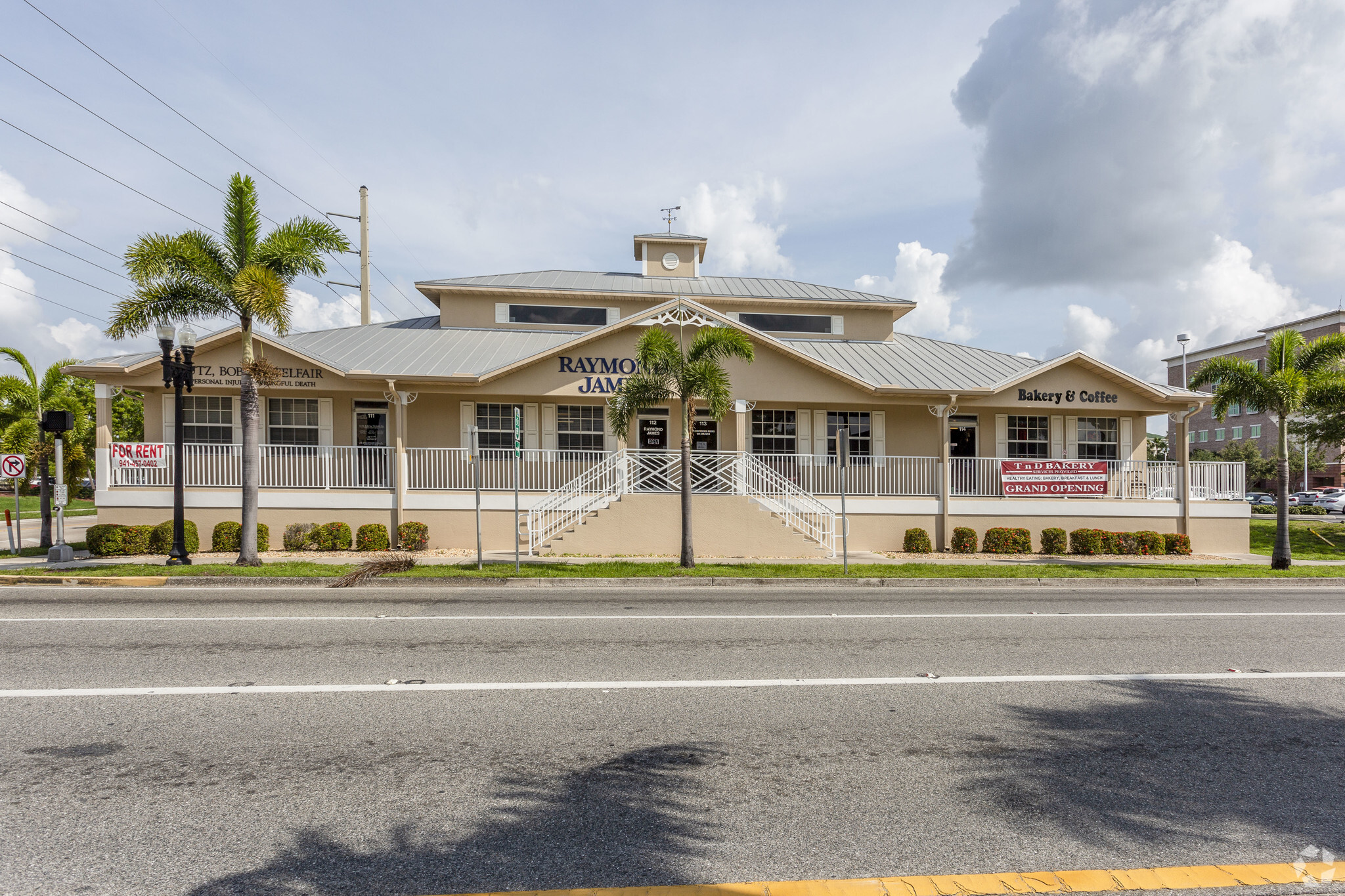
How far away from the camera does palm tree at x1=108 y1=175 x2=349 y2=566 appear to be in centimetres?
1419

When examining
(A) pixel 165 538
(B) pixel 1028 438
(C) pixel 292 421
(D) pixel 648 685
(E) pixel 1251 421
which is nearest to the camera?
(D) pixel 648 685

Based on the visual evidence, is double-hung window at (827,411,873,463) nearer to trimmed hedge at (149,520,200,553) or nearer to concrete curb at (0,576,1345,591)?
concrete curb at (0,576,1345,591)

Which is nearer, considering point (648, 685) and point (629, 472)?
point (648, 685)

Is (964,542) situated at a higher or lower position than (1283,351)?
lower

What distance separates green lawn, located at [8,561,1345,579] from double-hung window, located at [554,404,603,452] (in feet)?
18.5

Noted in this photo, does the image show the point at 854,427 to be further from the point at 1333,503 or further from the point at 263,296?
the point at 1333,503

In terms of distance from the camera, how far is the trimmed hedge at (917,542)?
59.1 feet

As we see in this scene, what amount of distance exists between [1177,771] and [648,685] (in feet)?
12.4

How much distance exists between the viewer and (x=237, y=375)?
706 inches

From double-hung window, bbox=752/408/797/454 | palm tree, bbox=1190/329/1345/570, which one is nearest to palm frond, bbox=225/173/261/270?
double-hung window, bbox=752/408/797/454

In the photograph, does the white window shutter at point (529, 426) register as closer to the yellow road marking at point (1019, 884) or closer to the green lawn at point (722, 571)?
the green lawn at point (722, 571)

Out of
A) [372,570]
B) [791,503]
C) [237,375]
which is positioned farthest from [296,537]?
[791,503]

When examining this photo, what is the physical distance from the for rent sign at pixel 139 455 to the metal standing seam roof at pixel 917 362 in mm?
16140

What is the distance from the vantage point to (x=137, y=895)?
9.90ft
